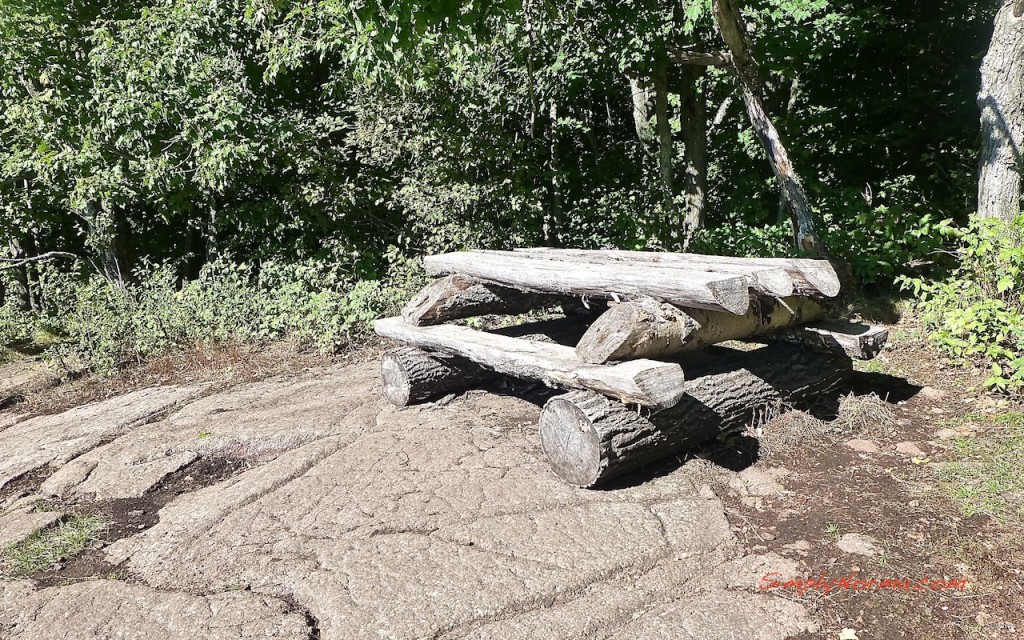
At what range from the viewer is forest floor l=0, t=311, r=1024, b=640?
104 inches

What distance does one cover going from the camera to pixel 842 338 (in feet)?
13.8

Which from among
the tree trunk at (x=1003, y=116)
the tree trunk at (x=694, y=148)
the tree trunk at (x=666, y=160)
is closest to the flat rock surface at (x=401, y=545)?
the tree trunk at (x=1003, y=116)

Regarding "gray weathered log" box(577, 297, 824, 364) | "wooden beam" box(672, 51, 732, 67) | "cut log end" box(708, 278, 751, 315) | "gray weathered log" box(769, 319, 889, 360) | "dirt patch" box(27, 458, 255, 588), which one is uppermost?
"wooden beam" box(672, 51, 732, 67)

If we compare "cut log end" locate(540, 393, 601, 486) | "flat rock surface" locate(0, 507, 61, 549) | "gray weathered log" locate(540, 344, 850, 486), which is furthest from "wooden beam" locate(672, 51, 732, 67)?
"flat rock surface" locate(0, 507, 61, 549)

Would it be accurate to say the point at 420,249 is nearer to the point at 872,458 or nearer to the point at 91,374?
the point at 91,374

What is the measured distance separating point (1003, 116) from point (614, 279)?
3938mm

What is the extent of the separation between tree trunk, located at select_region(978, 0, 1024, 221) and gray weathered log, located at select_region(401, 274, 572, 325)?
11.9 ft

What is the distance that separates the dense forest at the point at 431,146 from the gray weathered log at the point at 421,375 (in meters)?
2.17

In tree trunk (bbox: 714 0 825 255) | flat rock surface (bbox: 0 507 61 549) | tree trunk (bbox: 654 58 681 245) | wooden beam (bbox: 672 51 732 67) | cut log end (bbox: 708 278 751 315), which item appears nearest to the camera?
cut log end (bbox: 708 278 751 315)

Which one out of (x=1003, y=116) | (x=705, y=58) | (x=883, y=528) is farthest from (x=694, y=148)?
(x=883, y=528)

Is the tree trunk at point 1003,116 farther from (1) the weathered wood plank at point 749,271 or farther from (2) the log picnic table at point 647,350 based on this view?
(1) the weathered wood plank at point 749,271

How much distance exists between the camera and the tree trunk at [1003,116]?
5.39 m

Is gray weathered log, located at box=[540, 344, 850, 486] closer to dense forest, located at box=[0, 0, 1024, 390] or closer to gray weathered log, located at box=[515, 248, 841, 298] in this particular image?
gray weathered log, located at box=[515, 248, 841, 298]

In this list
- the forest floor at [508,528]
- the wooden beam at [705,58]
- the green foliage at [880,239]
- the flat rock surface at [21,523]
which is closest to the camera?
the forest floor at [508,528]
